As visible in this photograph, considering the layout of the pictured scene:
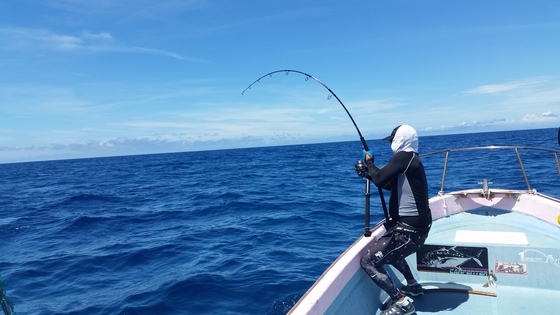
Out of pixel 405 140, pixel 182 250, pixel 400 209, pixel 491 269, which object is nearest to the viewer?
pixel 405 140

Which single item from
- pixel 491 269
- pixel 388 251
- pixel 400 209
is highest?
pixel 400 209

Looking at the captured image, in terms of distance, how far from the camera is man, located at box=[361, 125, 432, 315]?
350 cm

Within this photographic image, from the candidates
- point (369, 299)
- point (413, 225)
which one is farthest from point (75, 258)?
point (413, 225)

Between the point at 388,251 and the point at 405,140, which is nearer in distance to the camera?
the point at 405,140

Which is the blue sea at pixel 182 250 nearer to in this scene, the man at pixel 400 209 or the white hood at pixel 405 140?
the man at pixel 400 209

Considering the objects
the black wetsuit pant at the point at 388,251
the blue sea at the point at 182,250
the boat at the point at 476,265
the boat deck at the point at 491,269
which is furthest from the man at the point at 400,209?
the blue sea at the point at 182,250

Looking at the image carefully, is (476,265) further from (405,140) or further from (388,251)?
(405,140)

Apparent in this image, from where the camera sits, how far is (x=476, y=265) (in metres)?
4.48

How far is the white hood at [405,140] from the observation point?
3533 mm

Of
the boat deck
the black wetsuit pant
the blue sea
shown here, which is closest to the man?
the black wetsuit pant

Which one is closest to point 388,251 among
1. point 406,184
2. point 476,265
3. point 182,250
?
point 406,184

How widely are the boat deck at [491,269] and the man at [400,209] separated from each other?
63 cm

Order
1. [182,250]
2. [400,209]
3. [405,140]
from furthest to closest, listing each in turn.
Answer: [182,250]
[400,209]
[405,140]

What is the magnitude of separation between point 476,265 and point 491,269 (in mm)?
177
